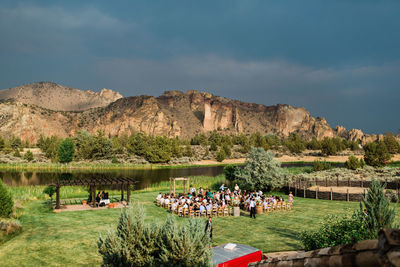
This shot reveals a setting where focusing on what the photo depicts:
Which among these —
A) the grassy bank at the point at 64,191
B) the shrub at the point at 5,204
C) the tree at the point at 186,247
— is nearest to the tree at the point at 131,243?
the tree at the point at 186,247

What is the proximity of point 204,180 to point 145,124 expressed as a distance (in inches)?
6195

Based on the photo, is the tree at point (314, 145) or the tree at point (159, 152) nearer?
the tree at point (159, 152)

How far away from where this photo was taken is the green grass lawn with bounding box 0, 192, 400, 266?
12672 mm

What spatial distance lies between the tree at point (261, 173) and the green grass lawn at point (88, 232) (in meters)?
7.44

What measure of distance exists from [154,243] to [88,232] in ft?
36.3

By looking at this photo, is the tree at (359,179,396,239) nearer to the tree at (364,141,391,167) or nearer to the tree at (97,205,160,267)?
the tree at (97,205,160,267)

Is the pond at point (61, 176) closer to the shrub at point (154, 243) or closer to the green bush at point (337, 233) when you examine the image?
the green bush at point (337, 233)

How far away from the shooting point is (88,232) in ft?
52.7

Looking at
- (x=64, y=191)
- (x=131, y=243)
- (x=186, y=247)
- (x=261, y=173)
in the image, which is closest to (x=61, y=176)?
(x=64, y=191)

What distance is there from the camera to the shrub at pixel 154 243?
19.8 ft

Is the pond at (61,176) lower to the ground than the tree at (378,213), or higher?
lower

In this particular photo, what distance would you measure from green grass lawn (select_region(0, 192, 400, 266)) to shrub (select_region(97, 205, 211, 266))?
363 cm

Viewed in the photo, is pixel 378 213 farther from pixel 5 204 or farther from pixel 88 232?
pixel 5 204

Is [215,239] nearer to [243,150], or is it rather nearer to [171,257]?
[171,257]
